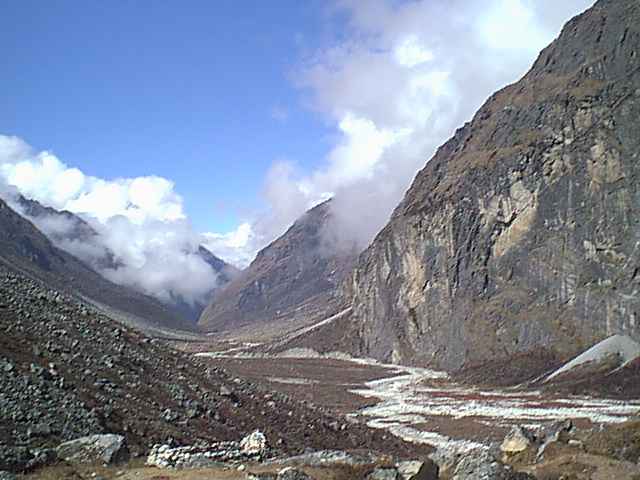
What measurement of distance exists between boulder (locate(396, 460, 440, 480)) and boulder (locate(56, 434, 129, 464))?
982 centimetres

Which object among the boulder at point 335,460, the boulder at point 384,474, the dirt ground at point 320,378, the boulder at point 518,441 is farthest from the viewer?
the dirt ground at point 320,378

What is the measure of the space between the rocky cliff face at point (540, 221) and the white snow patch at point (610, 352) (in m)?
5.82

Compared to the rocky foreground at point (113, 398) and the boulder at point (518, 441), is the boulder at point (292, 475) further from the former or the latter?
the boulder at point (518, 441)

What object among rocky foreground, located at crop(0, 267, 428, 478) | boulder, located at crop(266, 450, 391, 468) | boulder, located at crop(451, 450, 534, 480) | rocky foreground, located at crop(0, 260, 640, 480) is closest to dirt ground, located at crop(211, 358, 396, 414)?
rocky foreground, located at crop(0, 267, 428, 478)

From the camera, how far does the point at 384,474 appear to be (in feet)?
62.7

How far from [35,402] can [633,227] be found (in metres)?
103

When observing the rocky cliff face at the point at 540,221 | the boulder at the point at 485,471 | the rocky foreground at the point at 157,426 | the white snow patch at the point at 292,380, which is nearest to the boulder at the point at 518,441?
the rocky foreground at the point at 157,426

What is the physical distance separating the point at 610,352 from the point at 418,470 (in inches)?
3259

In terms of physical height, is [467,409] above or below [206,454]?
below

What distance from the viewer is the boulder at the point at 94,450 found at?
21.3 meters

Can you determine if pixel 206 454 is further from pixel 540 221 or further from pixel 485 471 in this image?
pixel 540 221

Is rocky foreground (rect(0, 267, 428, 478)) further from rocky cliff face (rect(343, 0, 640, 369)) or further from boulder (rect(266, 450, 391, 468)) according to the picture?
rocky cliff face (rect(343, 0, 640, 369))

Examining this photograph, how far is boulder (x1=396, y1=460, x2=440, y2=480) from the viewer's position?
62.8ft

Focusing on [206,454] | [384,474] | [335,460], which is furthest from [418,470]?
[206,454]
